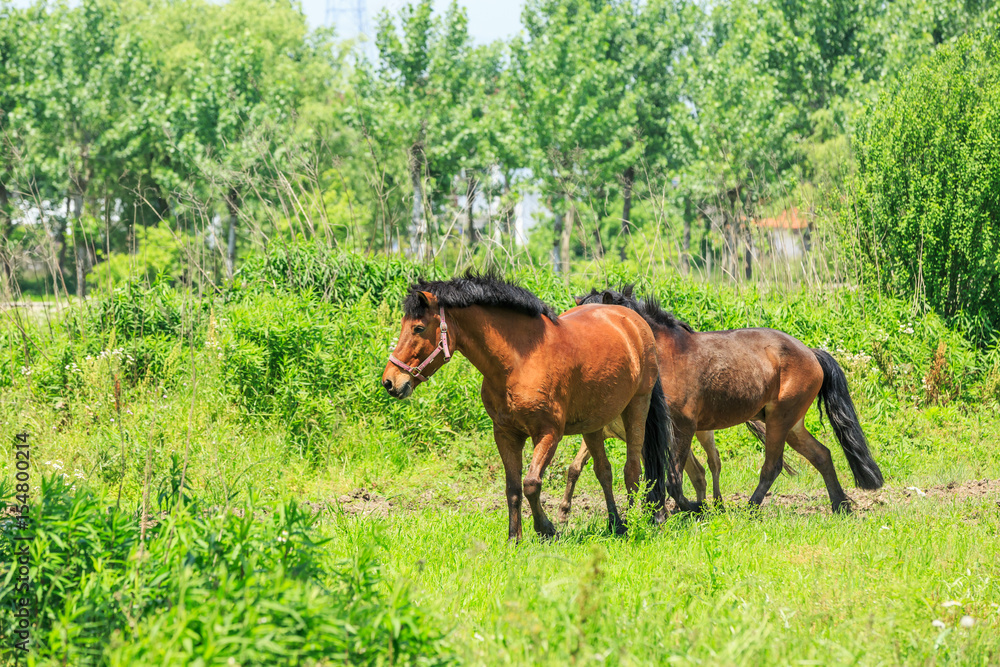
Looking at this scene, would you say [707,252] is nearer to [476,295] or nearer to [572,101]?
[476,295]

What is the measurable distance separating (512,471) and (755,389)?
2.51 metres

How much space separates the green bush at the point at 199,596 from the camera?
2.73 meters

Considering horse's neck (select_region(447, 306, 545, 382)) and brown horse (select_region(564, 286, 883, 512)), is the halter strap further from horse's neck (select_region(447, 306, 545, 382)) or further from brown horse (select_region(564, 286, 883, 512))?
brown horse (select_region(564, 286, 883, 512))

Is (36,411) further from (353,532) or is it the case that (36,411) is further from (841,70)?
(841,70)

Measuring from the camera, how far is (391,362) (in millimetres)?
5113

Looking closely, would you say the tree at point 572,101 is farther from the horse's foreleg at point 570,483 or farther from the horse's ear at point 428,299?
the horse's ear at point 428,299

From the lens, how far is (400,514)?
643 cm

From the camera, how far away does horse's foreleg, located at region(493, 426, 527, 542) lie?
5.34 meters

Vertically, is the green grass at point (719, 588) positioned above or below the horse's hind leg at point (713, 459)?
above

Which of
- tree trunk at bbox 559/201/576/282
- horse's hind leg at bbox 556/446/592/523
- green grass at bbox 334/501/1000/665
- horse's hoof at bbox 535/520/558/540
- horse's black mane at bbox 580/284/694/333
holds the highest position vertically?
horse's black mane at bbox 580/284/694/333

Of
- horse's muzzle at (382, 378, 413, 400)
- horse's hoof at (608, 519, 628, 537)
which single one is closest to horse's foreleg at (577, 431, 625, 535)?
horse's hoof at (608, 519, 628, 537)

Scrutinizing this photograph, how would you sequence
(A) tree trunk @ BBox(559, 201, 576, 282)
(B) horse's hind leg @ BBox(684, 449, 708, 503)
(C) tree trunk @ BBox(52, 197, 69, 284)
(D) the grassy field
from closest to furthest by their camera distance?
1. (D) the grassy field
2. (B) horse's hind leg @ BBox(684, 449, 708, 503)
3. (C) tree trunk @ BBox(52, 197, 69, 284)
4. (A) tree trunk @ BBox(559, 201, 576, 282)

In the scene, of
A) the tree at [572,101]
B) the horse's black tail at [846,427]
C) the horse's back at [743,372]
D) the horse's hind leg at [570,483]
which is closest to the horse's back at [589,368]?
the horse's hind leg at [570,483]

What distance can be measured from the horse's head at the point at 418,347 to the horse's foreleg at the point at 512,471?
68cm
